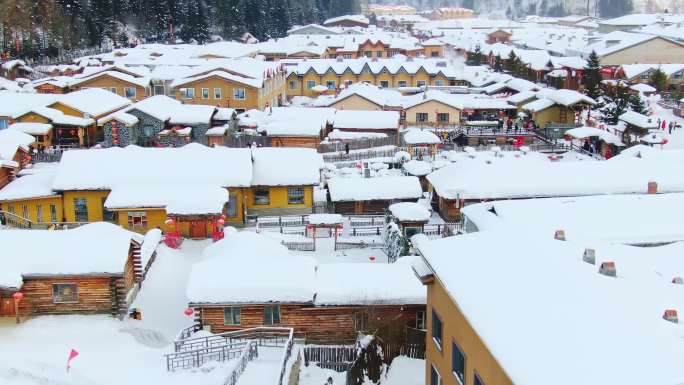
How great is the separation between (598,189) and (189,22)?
327 ft

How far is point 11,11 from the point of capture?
96.2 metres

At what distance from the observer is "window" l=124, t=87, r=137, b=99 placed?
2596 inches

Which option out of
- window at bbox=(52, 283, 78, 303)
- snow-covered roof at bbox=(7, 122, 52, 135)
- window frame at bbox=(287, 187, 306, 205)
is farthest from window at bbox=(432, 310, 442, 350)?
snow-covered roof at bbox=(7, 122, 52, 135)

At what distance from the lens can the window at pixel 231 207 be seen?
3491 cm

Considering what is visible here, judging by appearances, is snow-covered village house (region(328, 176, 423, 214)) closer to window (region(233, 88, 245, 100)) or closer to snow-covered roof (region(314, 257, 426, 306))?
snow-covered roof (region(314, 257, 426, 306))

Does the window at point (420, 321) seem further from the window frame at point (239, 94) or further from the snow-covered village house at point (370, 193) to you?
the window frame at point (239, 94)

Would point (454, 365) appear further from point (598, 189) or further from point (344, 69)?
point (344, 69)

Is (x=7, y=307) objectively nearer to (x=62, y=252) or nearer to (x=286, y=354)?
(x=62, y=252)

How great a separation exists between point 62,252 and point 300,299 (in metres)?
8.32

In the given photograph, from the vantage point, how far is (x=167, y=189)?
3331 centimetres

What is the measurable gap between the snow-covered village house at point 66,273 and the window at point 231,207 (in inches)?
408

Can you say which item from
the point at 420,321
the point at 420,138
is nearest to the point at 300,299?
the point at 420,321

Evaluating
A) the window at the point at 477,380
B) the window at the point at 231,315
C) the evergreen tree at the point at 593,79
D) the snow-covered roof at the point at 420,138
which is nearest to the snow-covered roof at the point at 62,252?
the window at the point at 231,315

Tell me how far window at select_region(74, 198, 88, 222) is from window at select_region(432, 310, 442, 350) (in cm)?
2212
